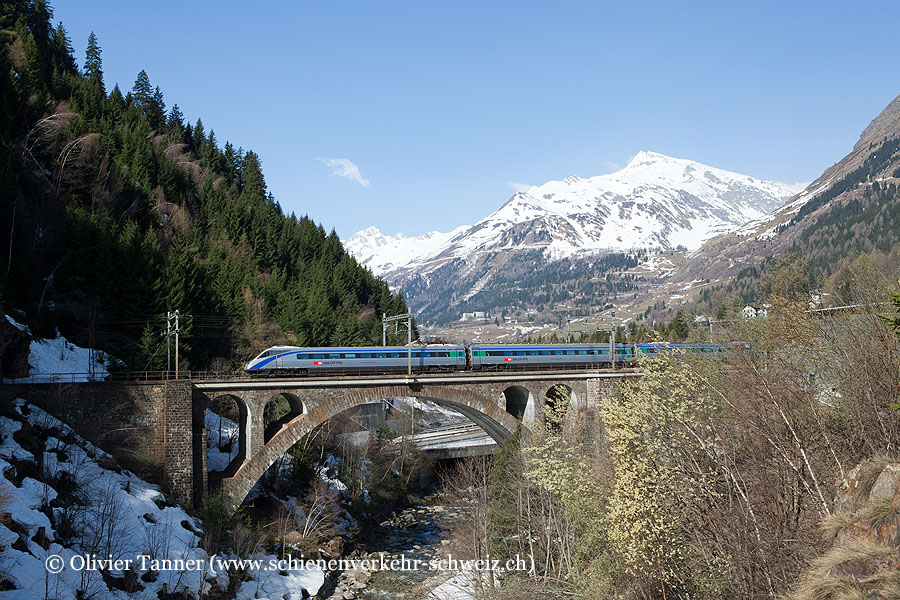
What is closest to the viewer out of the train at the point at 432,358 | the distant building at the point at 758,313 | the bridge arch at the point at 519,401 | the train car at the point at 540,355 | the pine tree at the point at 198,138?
the distant building at the point at 758,313

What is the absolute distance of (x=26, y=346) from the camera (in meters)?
36.7

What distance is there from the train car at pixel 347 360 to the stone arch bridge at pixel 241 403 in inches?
87.2

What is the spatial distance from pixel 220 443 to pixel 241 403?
6.69 metres

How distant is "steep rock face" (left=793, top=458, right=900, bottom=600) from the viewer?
11.8m

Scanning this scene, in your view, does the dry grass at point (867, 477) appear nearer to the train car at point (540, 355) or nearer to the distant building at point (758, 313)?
the distant building at point (758, 313)

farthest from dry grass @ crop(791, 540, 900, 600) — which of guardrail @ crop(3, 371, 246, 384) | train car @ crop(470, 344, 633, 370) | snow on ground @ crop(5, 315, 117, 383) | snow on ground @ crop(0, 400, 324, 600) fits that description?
snow on ground @ crop(5, 315, 117, 383)

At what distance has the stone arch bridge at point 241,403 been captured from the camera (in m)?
33.1

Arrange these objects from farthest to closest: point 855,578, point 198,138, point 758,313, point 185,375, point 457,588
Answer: point 198,138
point 185,375
point 758,313
point 457,588
point 855,578

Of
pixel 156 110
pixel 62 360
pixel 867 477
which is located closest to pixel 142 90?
pixel 156 110

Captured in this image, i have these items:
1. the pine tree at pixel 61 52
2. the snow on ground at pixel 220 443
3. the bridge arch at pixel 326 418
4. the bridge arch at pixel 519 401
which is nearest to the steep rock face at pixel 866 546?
the bridge arch at pixel 326 418

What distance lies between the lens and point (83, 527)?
27.5 meters

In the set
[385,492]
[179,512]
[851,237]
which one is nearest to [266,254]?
[385,492]

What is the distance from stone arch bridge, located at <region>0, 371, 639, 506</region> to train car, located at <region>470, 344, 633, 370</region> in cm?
402

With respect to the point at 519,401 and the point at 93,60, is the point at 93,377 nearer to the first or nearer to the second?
the point at 519,401
